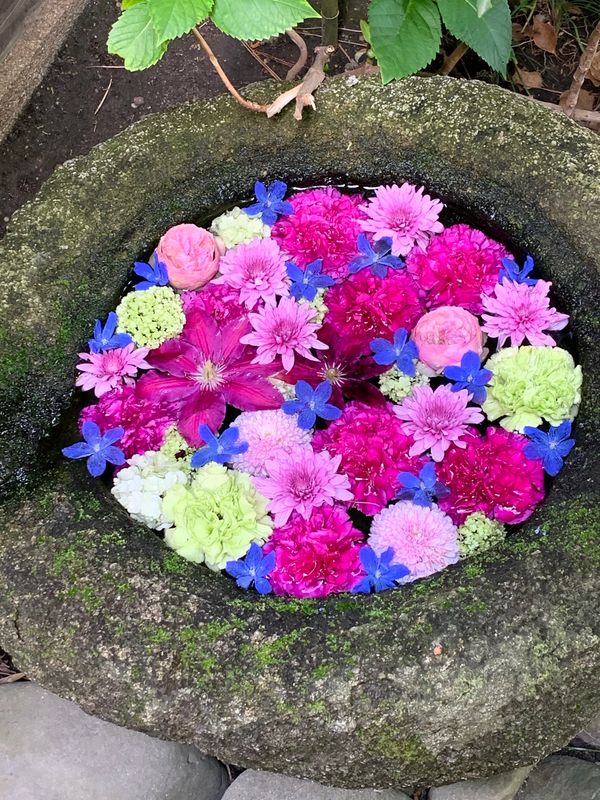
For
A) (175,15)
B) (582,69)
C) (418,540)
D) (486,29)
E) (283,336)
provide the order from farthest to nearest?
(582,69) → (486,29) → (283,336) → (418,540) → (175,15)

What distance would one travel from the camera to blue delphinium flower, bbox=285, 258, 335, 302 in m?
1.49

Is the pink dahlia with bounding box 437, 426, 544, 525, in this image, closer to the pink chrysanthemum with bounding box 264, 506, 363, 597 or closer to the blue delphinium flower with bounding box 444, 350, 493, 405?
the blue delphinium flower with bounding box 444, 350, 493, 405

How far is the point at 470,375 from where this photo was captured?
4.50ft

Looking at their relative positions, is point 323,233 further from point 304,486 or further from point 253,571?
point 253,571

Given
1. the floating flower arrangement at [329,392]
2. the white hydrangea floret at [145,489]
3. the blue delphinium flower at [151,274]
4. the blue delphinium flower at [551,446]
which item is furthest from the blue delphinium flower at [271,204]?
the blue delphinium flower at [551,446]

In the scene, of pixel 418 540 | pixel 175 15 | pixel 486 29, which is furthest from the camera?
pixel 486 29

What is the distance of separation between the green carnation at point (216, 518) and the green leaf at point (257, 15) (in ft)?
2.51

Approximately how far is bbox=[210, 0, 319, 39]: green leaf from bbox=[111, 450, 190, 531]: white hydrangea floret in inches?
31.0

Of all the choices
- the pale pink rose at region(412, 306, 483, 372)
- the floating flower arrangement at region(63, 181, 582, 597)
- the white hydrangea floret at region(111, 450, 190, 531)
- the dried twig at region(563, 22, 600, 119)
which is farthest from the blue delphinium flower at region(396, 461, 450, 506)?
the dried twig at region(563, 22, 600, 119)

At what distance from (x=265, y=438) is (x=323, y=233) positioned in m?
0.47

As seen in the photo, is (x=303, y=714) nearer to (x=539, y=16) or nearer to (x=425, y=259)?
(x=425, y=259)

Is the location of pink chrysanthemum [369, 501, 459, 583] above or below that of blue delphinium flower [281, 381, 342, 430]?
below

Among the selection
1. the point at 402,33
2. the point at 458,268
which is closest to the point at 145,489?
the point at 458,268

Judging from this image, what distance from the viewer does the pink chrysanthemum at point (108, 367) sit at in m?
1.40
